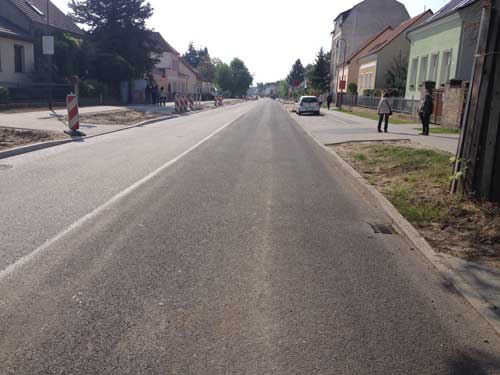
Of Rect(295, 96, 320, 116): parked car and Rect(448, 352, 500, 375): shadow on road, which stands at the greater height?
Rect(295, 96, 320, 116): parked car

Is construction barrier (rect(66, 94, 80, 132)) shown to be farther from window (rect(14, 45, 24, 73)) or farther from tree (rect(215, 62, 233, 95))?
tree (rect(215, 62, 233, 95))

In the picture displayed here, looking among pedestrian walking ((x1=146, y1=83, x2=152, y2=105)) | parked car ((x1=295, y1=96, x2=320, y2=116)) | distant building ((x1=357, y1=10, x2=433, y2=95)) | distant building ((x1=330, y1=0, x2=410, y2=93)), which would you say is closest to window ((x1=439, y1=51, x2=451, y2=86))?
parked car ((x1=295, y1=96, x2=320, y2=116))

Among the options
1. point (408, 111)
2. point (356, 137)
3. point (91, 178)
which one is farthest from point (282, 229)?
point (408, 111)

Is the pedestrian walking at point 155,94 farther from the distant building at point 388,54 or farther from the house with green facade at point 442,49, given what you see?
the house with green facade at point 442,49

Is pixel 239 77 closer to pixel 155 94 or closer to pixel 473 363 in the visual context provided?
pixel 155 94

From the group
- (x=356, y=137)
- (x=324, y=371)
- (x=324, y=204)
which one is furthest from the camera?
(x=356, y=137)

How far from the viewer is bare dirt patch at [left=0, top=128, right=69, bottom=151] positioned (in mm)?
13145

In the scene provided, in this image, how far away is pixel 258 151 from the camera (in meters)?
13.9

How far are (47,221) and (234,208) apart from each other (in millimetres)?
2524

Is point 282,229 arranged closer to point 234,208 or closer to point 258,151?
point 234,208

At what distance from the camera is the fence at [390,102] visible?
91.1 feet

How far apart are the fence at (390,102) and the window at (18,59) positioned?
2643 centimetres

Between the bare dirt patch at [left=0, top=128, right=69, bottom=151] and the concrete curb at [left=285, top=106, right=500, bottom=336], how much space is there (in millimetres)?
9716

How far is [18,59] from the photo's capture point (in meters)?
34.4
